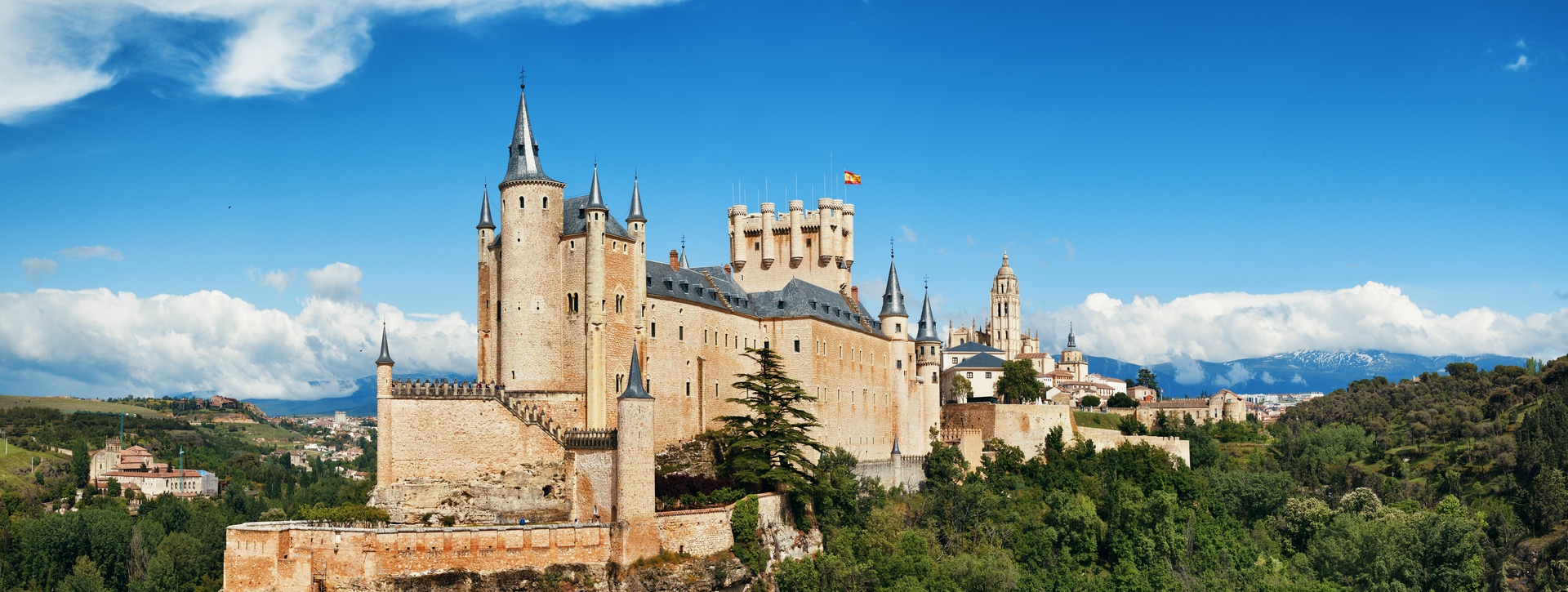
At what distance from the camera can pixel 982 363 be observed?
352 feet

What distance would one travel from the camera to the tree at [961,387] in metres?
99.4

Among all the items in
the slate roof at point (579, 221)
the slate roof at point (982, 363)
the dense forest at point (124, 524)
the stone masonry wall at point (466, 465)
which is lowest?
the dense forest at point (124, 524)

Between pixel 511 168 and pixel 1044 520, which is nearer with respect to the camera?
pixel 511 168

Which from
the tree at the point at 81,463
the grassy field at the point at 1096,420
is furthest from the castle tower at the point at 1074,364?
the tree at the point at 81,463

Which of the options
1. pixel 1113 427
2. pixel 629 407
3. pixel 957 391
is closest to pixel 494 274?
pixel 629 407

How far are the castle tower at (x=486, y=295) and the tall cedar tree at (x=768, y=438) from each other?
443 inches

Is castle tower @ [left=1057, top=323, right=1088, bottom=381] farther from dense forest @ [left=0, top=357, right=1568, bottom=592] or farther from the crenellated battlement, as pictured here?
the crenellated battlement

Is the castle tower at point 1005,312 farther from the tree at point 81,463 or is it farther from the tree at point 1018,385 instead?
the tree at point 81,463

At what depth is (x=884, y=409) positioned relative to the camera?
80500 millimetres

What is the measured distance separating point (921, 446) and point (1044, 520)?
11408 mm

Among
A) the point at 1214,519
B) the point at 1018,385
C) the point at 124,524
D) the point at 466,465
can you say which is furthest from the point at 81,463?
the point at 1214,519

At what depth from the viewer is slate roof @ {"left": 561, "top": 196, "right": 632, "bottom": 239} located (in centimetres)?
5850

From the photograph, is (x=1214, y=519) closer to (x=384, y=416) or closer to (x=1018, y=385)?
(x=1018, y=385)

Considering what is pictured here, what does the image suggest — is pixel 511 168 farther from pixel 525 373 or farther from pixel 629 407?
pixel 629 407
